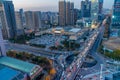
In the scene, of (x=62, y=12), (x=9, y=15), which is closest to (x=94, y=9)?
(x=62, y=12)

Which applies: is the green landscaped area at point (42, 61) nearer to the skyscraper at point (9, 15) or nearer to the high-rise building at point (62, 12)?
the skyscraper at point (9, 15)

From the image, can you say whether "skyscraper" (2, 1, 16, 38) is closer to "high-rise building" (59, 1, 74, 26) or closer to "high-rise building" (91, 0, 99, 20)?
"high-rise building" (59, 1, 74, 26)

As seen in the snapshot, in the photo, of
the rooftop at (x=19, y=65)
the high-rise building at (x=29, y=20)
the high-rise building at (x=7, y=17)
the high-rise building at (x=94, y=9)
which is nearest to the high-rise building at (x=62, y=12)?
the high-rise building at (x=29, y=20)

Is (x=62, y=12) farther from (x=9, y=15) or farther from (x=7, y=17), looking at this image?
(x=7, y=17)

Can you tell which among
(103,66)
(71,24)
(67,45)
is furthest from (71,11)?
(103,66)

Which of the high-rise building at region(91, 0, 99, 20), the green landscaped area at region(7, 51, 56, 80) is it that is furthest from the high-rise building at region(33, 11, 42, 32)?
the green landscaped area at region(7, 51, 56, 80)

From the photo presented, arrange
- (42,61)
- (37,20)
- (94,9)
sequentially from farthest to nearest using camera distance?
(94,9) < (37,20) < (42,61)
